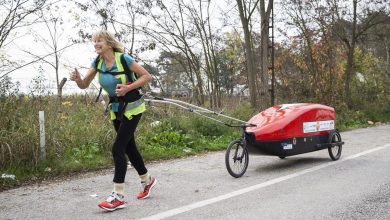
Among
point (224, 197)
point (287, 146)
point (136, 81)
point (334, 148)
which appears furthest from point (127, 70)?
point (334, 148)

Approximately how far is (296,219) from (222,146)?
6.36 m

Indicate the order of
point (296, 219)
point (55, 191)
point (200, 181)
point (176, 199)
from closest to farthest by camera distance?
point (296, 219) < point (176, 199) < point (55, 191) < point (200, 181)

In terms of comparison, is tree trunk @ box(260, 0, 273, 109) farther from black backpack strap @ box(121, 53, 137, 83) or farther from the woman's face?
the woman's face

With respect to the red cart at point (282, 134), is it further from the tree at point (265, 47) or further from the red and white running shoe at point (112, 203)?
the tree at point (265, 47)

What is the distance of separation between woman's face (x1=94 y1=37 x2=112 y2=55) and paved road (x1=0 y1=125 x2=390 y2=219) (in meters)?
1.84

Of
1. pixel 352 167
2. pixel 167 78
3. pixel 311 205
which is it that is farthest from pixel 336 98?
pixel 311 205

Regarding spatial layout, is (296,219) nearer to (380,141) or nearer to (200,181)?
(200,181)

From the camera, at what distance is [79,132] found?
9.31 metres

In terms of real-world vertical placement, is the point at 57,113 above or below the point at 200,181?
above

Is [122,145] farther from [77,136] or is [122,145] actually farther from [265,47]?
[265,47]

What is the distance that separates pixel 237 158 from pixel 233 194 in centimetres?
134

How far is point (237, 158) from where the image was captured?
7.38 m

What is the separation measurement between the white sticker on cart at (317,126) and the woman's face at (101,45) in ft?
13.9

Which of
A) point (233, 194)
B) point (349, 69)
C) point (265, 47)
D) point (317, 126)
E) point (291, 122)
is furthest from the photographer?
point (349, 69)
